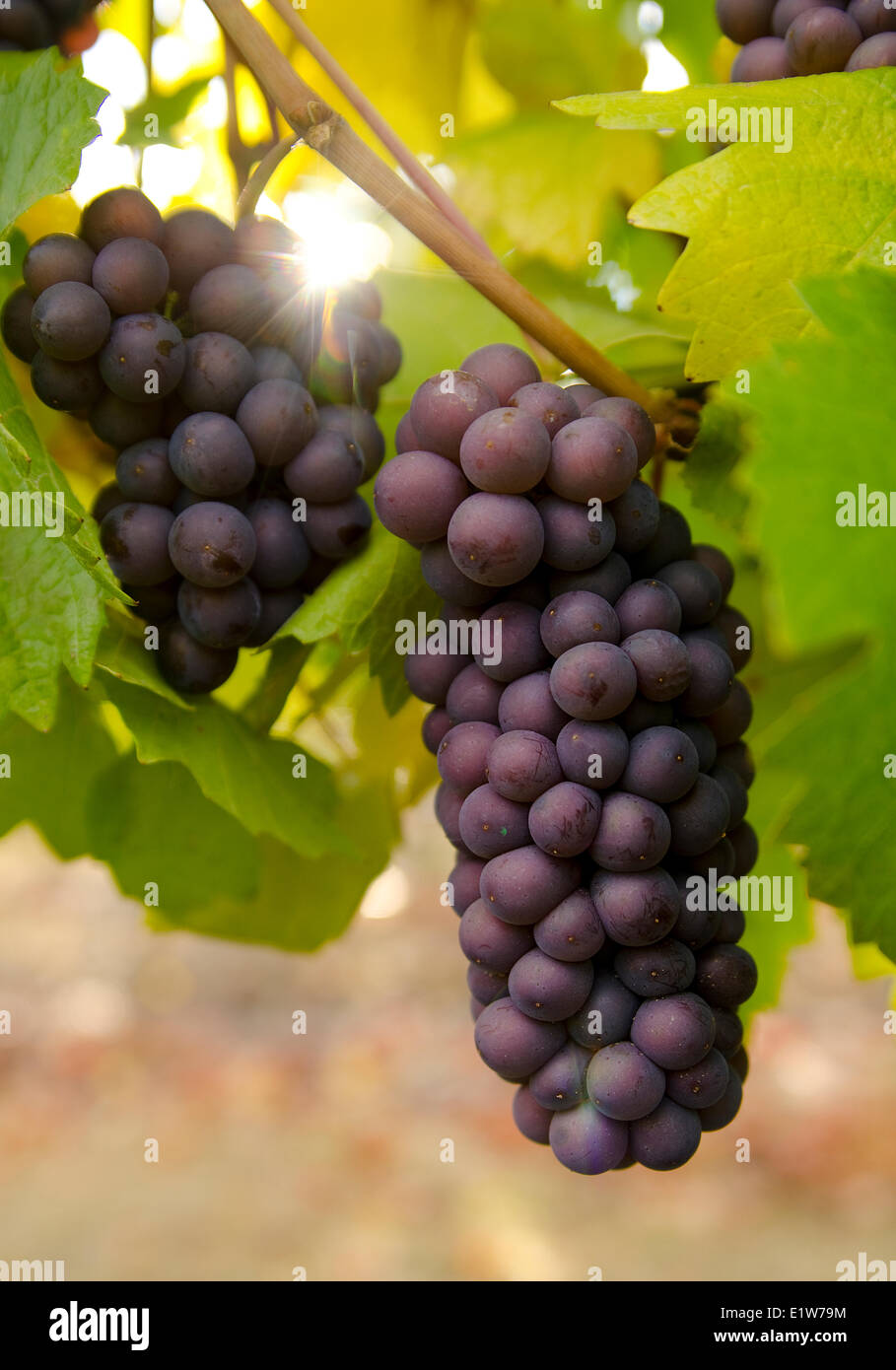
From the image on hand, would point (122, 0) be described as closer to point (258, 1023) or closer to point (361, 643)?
point (361, 643)

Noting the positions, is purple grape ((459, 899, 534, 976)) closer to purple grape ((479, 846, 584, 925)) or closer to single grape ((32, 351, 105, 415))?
purple grape ((479, 846, 584, 925))

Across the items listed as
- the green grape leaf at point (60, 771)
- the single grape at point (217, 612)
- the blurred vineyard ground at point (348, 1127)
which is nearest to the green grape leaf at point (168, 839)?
the green grape leaf at point (60, 771)

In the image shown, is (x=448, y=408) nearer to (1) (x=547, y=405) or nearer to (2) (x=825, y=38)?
(1) (x=547, y=405)

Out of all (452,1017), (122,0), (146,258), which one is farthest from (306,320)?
(452,1017)

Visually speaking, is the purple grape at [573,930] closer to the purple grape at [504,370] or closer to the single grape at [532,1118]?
the single grape at [532,1118]

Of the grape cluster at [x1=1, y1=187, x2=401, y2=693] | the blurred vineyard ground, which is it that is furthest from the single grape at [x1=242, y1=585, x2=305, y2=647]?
the blurred vineyard ground

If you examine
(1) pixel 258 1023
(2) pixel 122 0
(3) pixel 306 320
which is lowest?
(1) pixel 258 1023
